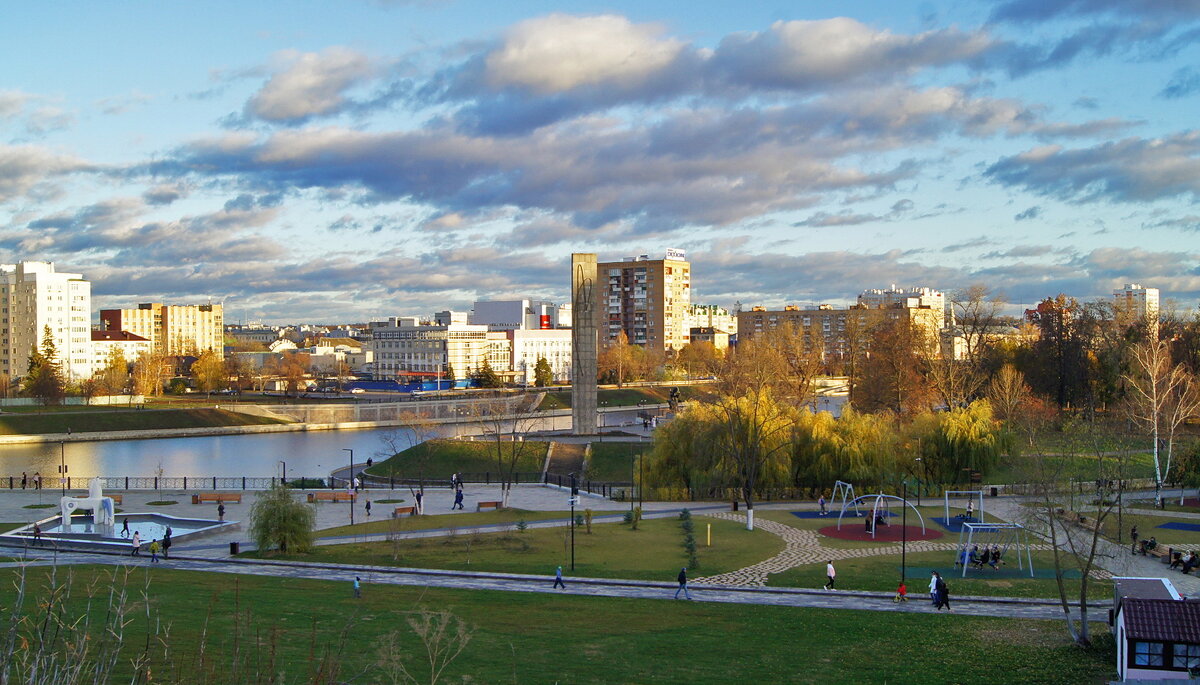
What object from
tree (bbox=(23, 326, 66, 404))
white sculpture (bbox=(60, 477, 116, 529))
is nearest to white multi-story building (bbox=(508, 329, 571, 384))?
tree (bbox=(23, 326, 66, 404))

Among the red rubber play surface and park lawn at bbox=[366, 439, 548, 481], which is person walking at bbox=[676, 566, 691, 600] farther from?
park lawn at bbox=[366, 439, 548, 481]

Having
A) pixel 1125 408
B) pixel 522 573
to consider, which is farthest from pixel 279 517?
pixel 1125 408

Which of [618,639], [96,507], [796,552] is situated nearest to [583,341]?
[96,507]

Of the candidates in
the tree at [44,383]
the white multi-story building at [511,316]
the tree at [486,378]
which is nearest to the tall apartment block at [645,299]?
the white multi-story building at [511,316]

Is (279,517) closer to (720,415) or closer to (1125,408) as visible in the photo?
(720,415)

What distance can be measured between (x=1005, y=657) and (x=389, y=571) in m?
17.0

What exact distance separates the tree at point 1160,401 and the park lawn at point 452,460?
3286 centimetres

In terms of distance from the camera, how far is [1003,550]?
31.5 meters

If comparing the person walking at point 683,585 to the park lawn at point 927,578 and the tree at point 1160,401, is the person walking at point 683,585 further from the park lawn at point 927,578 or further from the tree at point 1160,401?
the tree at point 1160,401

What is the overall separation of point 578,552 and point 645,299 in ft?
453

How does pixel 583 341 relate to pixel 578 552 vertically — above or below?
above

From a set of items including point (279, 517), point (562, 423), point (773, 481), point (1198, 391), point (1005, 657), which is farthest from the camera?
point (562, 423)

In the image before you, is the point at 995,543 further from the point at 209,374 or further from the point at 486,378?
the point at 209,374

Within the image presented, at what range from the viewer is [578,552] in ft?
103
